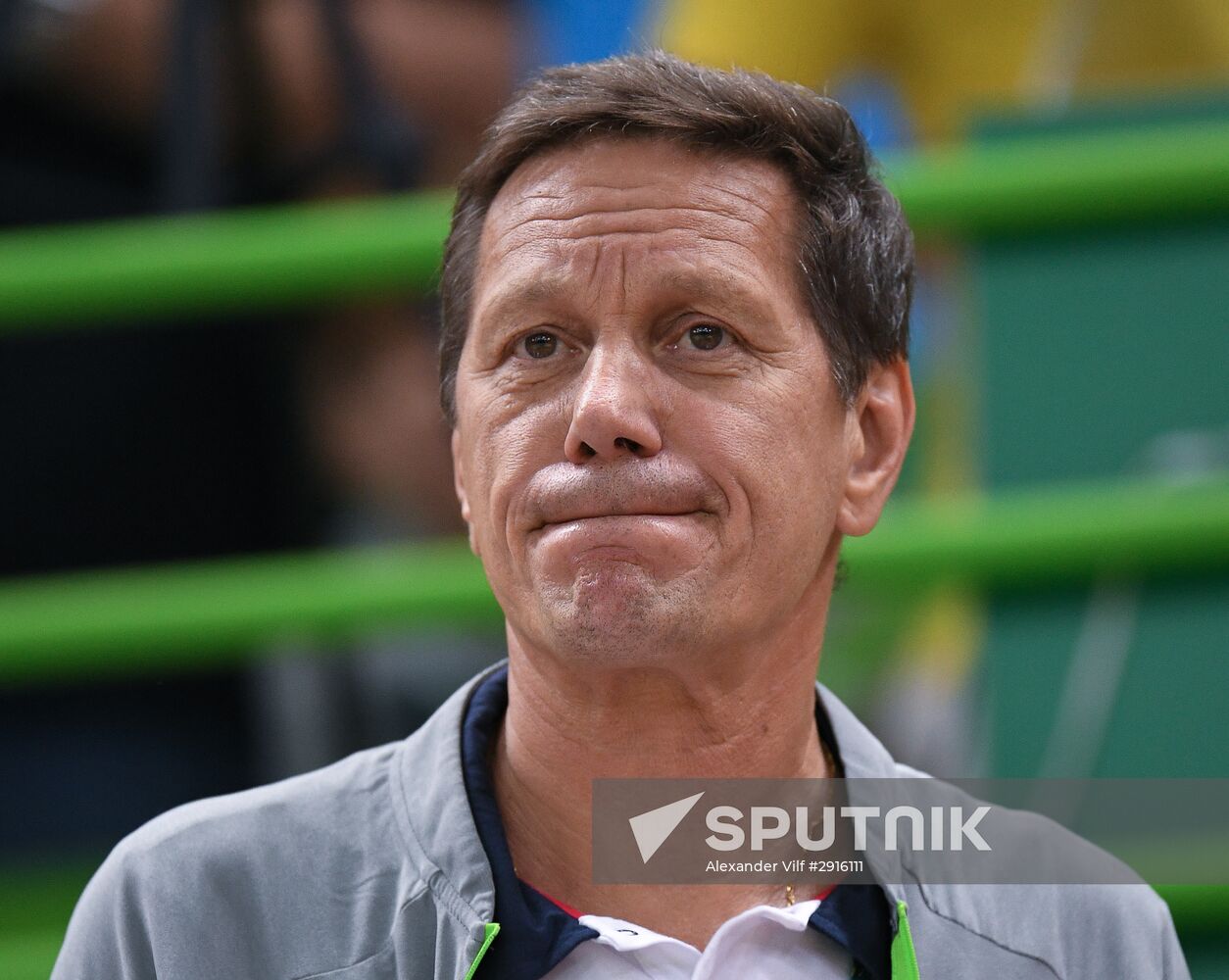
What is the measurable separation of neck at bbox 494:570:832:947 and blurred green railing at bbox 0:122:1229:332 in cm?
151

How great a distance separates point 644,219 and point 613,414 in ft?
0.81

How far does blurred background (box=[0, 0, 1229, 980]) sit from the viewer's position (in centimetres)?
331

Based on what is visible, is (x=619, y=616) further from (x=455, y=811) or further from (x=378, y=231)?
(x=378, y=231)

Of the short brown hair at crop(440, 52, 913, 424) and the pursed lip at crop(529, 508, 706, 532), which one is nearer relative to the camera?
the pursed lip at crop(529, 508, 706, 532)

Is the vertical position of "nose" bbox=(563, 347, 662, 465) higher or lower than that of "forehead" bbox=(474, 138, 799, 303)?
lower

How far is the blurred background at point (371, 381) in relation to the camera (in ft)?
10.9

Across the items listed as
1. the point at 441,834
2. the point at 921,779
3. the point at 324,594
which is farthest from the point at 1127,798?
the point at 441,834

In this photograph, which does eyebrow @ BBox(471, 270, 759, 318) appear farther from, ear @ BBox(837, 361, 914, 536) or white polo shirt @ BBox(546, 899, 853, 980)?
white polo shirt @ BBox(546, 899, 853, 980)

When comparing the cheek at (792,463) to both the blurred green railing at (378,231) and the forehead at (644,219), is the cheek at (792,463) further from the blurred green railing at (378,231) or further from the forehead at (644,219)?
the blurred green railing at (378,231)

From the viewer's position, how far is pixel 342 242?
350 centimetres

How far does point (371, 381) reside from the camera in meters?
3.74

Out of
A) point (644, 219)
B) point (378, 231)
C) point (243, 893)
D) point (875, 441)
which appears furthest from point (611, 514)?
point (378, 231)

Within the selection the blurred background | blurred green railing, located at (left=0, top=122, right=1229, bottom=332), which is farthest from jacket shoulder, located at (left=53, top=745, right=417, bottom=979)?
blurred green railing, located at (left=0, top=122, right=1229, bottom=332)

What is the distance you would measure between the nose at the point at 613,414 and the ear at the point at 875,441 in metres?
0.31
